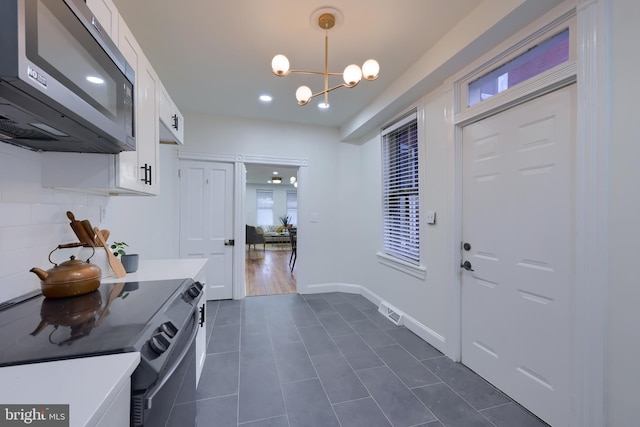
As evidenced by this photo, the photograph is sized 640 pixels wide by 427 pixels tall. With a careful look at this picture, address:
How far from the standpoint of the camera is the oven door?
2.48ft

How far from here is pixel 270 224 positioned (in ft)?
35.1

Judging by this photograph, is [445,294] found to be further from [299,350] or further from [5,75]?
[5,75]

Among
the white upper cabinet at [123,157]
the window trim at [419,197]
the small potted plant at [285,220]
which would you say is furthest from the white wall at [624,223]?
the small potted plant at [285,220]

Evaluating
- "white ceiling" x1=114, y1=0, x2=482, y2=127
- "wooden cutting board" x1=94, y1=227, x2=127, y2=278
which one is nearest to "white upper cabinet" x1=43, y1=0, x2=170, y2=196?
"wooden cutting board" x1=94, y1=227, x2=127, y2=278

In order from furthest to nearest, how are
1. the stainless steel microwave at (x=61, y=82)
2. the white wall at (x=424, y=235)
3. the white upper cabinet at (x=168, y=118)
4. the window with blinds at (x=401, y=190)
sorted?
1. the window with blinds at (x=401, y=190)
2. the white wall at (x=424, y=235)
3. the white upper cabinet at (x=168, y=118)
4. the stainless steel microwave at (x=61, y=82)

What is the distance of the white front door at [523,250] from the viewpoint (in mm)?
1532

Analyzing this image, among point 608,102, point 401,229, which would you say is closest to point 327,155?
point 401,229

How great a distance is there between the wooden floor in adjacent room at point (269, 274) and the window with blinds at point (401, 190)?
6.30ft

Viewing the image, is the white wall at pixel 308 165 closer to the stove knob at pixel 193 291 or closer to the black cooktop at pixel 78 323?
the stove knob at pixel 193 291

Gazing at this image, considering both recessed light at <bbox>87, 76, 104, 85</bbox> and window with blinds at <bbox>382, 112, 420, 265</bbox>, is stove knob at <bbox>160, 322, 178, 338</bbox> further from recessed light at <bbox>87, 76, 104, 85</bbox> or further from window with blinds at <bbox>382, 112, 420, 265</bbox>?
window with blinds at <bbox>382, 112, 420, 265</bbox>

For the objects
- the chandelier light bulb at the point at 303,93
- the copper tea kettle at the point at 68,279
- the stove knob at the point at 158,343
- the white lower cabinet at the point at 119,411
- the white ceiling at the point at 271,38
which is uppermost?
the white ceiling at the point at 271,38

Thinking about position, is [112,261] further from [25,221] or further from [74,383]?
[74,383]

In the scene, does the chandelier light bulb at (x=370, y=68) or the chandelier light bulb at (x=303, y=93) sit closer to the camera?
the chandelier light bulb at (x=370, y=68)

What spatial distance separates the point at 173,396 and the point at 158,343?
266mm
